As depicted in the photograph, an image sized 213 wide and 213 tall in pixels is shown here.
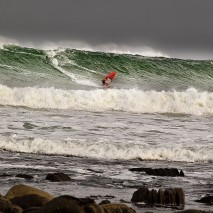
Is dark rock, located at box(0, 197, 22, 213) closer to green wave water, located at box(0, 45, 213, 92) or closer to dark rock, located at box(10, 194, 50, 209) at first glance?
dark rock, located at box(10, 194, 50, 209)

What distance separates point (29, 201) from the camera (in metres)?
6.86

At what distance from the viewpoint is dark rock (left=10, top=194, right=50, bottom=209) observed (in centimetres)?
678

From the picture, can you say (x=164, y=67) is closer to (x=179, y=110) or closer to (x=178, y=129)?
(x=179, y=110)

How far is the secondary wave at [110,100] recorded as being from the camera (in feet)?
78.4

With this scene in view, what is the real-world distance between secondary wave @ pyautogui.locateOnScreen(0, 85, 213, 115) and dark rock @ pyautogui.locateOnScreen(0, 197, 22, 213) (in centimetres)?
1630

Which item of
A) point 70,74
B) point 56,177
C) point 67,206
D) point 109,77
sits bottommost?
point 56,177

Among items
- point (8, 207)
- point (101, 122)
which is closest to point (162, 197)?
point (8, 207)

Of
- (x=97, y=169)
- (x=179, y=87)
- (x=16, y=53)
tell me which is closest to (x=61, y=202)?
(x=97, y=169)

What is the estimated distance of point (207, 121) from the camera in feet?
72.9

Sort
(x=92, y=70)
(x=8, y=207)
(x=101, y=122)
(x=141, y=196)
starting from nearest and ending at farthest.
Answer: (x=8, y=207)
(x=141, y=196)
(x=101, y=122)
(x=92, y=70)

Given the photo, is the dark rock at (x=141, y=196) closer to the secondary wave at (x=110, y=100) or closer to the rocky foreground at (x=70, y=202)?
the rocky foreground at (x=70, y=202)

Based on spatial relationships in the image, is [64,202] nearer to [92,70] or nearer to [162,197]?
[162,197]

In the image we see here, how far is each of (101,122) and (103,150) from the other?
5004mm

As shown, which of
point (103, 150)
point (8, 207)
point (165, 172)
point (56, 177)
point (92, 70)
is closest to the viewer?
point (8, 207)
